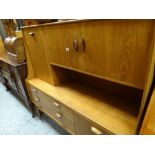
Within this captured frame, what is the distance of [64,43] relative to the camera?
1.10 meters

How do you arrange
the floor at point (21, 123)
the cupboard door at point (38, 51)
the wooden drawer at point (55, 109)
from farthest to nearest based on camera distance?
the floor at point (21, 123), the cupboard door at point (38, 51), the wooden drawer at point (55, 109)

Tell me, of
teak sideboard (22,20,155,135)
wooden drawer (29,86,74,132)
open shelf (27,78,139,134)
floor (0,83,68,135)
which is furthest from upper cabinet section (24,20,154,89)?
floor (0,83,68,135)

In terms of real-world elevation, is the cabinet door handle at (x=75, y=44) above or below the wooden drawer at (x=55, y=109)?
above

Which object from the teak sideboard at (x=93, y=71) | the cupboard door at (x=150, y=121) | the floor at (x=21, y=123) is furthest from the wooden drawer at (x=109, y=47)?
the floor at (x=21, y=123)

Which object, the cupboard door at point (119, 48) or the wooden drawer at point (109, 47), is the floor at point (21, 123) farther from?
the cupboard door at point (119, 48)

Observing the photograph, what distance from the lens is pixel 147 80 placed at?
2.16 feet

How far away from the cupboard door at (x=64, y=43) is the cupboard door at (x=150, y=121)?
0.58 metres

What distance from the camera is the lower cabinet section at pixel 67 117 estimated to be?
1.05 metres

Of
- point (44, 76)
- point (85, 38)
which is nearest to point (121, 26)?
point (85, 38)

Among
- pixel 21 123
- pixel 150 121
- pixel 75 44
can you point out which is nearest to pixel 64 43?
pixel 75 44

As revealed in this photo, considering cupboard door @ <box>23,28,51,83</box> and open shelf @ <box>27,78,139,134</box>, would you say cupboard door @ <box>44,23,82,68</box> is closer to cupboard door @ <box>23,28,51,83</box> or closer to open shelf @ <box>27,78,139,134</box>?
cupboard door @ <box>23,28,51,83</box>

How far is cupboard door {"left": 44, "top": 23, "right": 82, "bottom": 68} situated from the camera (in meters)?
0.97
